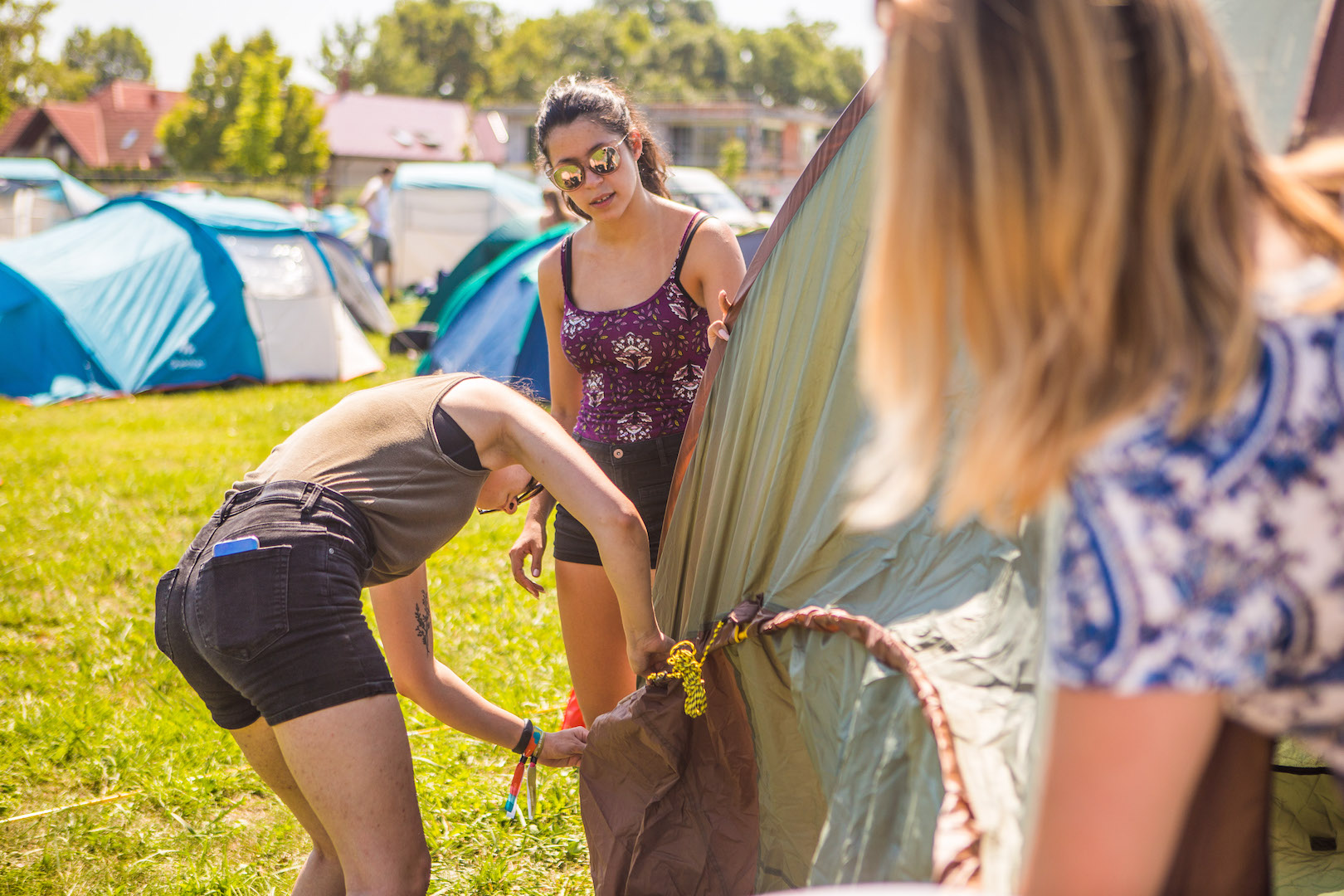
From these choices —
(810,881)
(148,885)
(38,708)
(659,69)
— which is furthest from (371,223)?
(659,69)

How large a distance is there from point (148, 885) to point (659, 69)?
3077 inches

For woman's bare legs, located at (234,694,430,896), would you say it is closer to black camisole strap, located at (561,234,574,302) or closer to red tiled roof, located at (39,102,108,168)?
black camisole strap, located at (561,234,574,302)

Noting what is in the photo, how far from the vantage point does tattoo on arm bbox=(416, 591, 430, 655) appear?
2270 mm

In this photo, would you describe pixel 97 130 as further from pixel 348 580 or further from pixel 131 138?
pixel 348 580

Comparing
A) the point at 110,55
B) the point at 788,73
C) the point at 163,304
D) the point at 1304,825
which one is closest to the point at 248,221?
the point at 163,304

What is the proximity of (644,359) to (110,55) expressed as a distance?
112 meters

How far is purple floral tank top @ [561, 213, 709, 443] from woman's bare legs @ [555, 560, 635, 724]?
34 centimetres

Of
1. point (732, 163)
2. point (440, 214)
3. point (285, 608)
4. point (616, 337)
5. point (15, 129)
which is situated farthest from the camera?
point (15, 129)

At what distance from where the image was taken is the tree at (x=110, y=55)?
9138 centimetres

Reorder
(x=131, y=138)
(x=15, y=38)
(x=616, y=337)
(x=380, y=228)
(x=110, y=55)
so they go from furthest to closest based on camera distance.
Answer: (x=110, y=55), (x=131, y=138), (x=15, y=38), (x=380, y=228), (x=616, y=337)

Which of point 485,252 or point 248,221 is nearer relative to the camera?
point 248,221

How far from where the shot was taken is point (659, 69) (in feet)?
247

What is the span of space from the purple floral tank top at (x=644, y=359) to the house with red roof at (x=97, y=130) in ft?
141

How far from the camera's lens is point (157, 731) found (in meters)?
3.12
